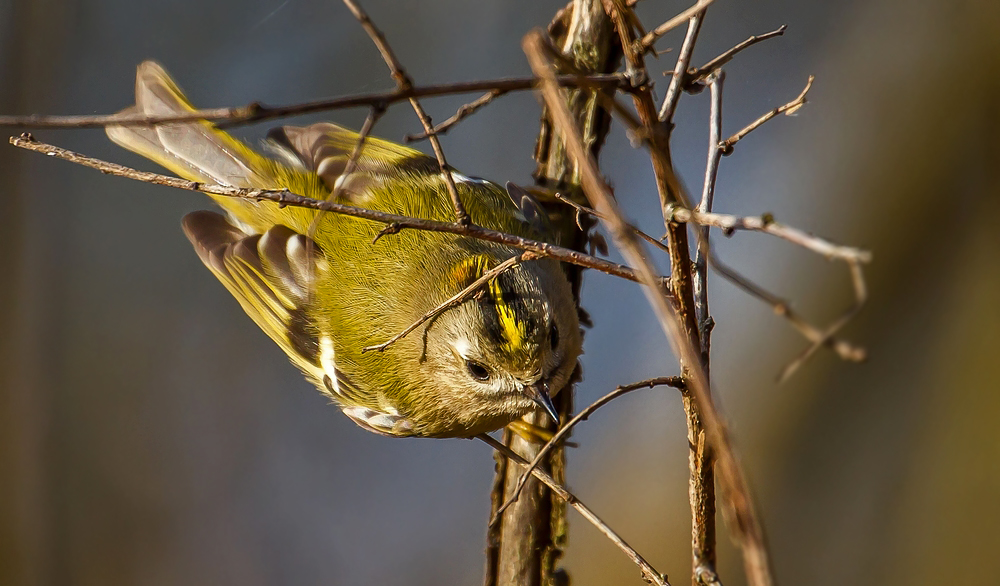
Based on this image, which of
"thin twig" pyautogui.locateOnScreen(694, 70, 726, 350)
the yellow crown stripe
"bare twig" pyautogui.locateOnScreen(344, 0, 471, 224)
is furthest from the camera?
the yellow crown stripe

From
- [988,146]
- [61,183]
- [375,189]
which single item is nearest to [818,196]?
[988,146]

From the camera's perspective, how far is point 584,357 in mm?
1758

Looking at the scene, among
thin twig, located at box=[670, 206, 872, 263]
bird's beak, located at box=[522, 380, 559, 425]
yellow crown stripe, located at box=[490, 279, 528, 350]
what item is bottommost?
thin twig, located at box=[670, 206, 872, 263]

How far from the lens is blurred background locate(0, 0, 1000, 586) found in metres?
1.77

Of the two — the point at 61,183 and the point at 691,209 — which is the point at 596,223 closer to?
the point at 691,209

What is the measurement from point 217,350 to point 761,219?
81.2 inches

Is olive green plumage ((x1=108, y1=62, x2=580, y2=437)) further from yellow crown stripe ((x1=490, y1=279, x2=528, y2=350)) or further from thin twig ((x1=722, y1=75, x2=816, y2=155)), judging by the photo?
thin twig ((x1=722, y1=75, x2=816, y2=155))

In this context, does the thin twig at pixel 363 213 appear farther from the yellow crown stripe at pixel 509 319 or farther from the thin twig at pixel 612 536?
the yellow crown stripe at pixel 509 319

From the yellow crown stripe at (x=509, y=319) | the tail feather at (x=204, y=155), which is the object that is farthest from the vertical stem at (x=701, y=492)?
the tail feather at (x=204, y=155)

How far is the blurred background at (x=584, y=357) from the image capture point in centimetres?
177

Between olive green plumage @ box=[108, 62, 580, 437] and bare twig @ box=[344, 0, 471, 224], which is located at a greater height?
olive green plumage @ box=[108, 62, 580, 437]

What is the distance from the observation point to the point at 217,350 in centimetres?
220

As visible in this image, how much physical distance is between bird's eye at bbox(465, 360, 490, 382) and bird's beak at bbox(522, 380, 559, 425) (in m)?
0.06

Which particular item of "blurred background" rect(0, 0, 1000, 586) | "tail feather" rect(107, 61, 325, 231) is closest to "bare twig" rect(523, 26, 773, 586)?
"tail feather" rect(107, 61, 325, 231)
